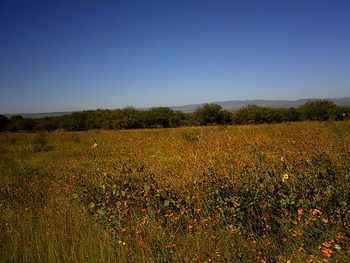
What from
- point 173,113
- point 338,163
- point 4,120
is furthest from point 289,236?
point 4,120

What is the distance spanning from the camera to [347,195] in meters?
3.03

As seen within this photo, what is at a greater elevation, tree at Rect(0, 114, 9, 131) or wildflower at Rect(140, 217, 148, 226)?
tree at Rect(0, 114, 9, 131)

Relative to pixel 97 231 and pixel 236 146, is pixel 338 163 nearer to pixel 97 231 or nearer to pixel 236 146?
pixel 236 146

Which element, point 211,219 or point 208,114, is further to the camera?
point 208,114

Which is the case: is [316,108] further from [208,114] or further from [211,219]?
[211,219]

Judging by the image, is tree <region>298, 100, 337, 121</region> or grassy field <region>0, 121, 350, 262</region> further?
tree <region>298, 100, 337, 121</region>

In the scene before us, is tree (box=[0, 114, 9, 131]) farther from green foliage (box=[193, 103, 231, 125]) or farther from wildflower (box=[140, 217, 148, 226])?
wildflower (box=[140, 217, 148, 226])

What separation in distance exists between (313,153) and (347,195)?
1.17m

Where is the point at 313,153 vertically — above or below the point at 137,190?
above

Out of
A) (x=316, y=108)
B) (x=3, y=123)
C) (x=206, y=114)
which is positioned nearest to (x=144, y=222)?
(x=316, y=108)

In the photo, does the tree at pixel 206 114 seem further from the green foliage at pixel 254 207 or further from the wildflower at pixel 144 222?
the wildflower at pixel 144 222

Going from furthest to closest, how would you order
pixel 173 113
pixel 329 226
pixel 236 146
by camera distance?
pixel 173 113 < pixel 236 146 < pixel 329 226

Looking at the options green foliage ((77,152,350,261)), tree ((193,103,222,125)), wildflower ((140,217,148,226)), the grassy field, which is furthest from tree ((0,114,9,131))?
wildflower ((140,217,148,226))

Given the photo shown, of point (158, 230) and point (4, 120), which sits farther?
point (4, 120)
